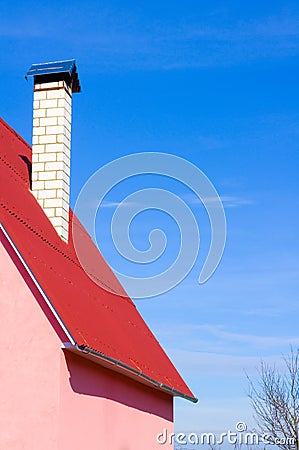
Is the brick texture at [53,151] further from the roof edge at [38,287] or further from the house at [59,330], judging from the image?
the roof edge at [38,287]

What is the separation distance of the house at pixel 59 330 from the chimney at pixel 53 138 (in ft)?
0.05

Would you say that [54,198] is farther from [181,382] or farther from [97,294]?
[181,382]

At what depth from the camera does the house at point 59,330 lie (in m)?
7.85

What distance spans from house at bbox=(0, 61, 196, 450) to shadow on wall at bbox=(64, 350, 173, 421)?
0.01 m

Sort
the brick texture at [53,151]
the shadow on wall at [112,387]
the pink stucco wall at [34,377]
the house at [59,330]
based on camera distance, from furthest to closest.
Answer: the brick texture at [53,151], the shadow on wall at [112,387], the house at [59,330], the pink stucco wall at [34,377]

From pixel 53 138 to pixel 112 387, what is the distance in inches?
155

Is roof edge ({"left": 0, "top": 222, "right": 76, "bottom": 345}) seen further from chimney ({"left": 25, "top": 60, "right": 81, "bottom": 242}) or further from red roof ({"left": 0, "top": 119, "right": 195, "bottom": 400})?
chimney ({"left": 25, "top": 60, "right": 81, "bottom": 242})

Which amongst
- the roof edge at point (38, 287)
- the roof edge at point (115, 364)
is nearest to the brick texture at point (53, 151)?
the roof edge at point (115, 364)

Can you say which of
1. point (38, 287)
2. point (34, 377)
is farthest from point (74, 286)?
point (34, 377)

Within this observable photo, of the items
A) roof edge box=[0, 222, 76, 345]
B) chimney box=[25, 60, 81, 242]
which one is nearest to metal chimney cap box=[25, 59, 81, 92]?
chimney box=[25, 60, 81, 242]

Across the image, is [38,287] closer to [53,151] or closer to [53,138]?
[53,151]

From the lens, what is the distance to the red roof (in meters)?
8.35

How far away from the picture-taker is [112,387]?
380 inches

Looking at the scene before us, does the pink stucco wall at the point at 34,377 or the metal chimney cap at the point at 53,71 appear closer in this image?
the pink stucco wall at the point at 34,377
